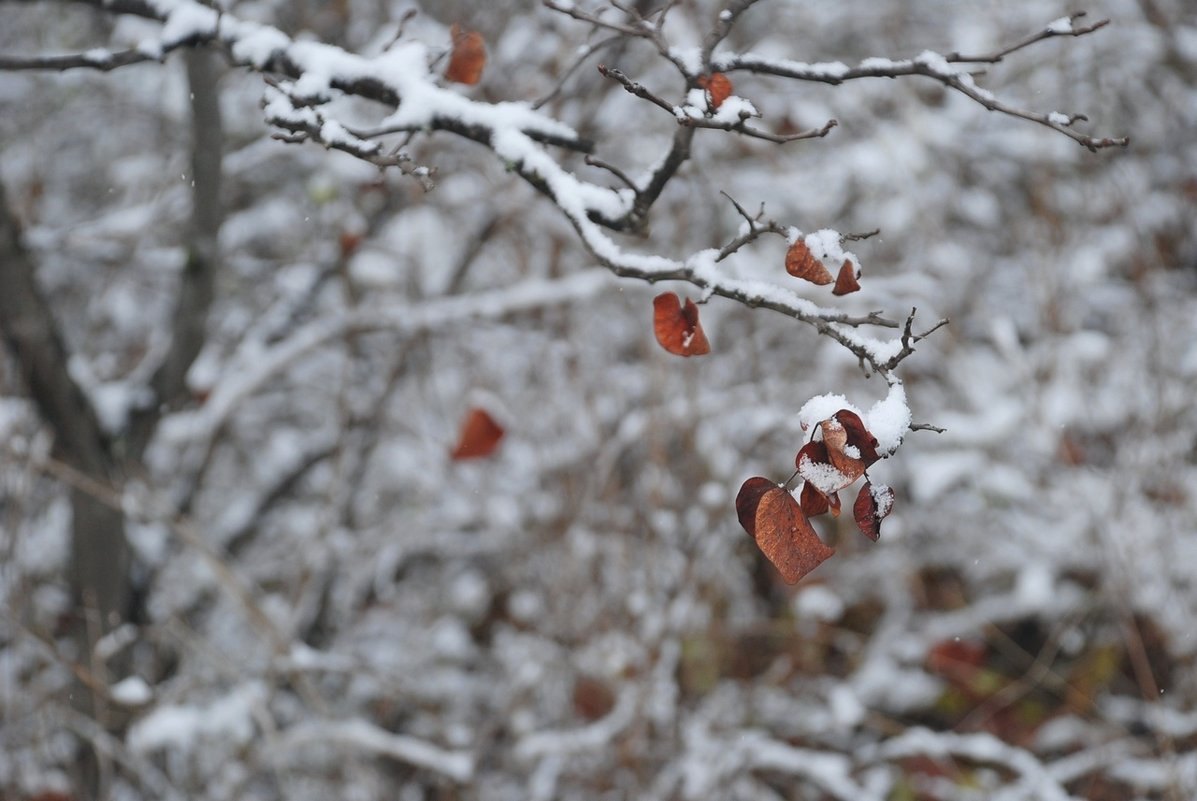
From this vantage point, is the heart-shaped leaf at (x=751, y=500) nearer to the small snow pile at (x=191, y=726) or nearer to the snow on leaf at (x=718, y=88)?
the snow on leaf at (x=718, y=88)

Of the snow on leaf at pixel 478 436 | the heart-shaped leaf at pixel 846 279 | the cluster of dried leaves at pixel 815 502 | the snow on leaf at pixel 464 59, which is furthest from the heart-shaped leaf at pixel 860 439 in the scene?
the snow on leaf at pixel 478 436

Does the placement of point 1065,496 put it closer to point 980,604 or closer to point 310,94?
point 980,604

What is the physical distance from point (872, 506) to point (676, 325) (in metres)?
0.30

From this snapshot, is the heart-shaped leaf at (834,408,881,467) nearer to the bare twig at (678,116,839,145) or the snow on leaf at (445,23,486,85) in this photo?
the bare twig at (678,116,839,145)

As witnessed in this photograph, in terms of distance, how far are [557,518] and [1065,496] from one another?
1.85m

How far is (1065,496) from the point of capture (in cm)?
323

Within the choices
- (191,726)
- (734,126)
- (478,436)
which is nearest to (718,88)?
(734,126)

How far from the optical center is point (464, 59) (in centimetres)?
129

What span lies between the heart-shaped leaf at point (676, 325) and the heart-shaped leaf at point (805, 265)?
0.14 meters

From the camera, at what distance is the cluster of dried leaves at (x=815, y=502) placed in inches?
31.2

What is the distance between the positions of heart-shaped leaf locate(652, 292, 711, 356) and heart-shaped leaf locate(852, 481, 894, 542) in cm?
24

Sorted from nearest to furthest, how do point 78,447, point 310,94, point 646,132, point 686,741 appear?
point 310,94
point 78,447
point 686,741
point 646,132

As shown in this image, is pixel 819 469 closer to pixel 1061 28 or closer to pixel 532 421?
pixel 1061 28

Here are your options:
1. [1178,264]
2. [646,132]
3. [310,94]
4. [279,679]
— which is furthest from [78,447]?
[1178,264]
